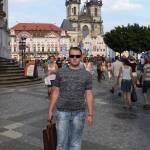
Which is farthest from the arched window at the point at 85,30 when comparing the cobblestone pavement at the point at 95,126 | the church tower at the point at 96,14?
the cobblestone pavement at the point at 95,126

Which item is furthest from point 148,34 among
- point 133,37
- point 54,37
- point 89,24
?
point 89,24

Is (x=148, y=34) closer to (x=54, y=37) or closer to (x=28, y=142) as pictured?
(x=54, y=37)

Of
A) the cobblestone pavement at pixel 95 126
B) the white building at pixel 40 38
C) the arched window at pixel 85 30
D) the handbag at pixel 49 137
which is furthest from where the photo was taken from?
the arched window at pixel 85 30

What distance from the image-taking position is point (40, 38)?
485ft

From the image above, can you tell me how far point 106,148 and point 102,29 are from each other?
156m

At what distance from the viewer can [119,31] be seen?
88.6 m

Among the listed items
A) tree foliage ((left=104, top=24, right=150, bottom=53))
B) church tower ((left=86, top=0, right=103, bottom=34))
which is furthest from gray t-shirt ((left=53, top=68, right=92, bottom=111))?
church tower ((left=86, top=0, right=103, bottom=34))

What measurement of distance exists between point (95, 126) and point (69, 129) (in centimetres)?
362

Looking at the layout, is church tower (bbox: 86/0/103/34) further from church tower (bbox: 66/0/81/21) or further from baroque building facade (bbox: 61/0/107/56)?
church tower (bbox: 66/0/81/21)

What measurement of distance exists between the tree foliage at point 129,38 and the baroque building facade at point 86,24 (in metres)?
63.2

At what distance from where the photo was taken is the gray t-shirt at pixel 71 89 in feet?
18.3

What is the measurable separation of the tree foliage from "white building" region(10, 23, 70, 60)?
5486cm

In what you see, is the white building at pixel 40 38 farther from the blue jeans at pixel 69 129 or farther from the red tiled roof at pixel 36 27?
the blue jeans at pixel 69 129

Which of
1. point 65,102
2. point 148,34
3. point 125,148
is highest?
point 148,34
